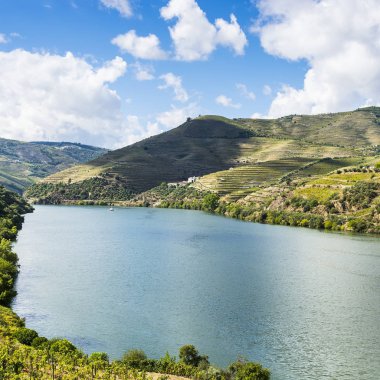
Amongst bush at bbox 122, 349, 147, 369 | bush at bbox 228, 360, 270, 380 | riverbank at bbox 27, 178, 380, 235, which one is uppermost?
riverbank at bbox 27, 178, 380, 235

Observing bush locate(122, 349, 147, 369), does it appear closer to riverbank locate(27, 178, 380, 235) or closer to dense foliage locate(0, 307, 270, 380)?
dense foliage locate(0, 307, 270, 380)

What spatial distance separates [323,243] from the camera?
128125 millimetres

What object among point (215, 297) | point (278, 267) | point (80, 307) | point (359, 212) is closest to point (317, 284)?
point (278, 267)

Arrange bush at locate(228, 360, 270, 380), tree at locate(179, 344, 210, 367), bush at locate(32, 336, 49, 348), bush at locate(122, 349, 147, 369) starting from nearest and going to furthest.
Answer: bush at locate(228, 360, 270, 380), bush at locate(122, 349, 147, 369), bush at locate(32, 336, 49, 348), tree at locate(179, 344, 210, 367)

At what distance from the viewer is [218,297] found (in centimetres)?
7256

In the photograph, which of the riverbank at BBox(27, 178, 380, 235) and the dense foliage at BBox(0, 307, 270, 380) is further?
the riverbank at BBox(27, 178, 380, 235)

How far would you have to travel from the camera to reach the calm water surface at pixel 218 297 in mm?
52250

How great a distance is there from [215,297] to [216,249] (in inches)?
1779

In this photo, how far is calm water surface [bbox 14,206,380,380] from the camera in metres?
52.2

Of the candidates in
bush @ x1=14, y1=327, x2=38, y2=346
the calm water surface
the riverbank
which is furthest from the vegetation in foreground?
the riverbank

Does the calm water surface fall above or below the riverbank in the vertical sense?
below

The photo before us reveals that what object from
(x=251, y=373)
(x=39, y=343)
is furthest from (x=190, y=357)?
(x=39, y=343)

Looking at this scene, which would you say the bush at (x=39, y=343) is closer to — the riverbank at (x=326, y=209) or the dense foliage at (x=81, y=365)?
the dense foliage at (x=81, y=365)

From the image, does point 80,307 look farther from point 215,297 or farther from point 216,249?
point 216,249
